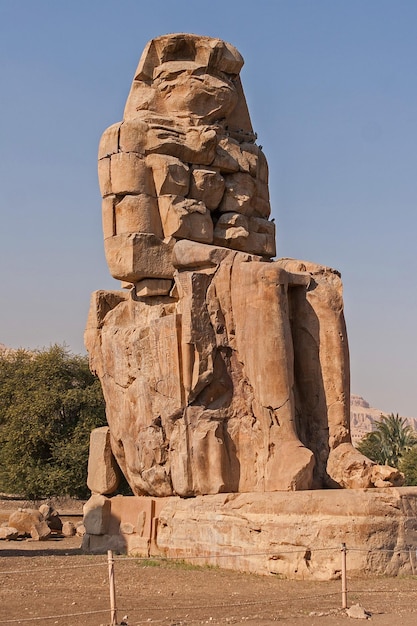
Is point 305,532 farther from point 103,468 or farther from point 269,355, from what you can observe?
point 103,468

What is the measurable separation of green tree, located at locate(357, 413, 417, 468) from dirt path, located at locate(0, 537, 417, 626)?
21282 millimetres

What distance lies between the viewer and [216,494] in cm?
926

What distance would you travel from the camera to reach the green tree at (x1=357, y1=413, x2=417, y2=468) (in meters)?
29.4

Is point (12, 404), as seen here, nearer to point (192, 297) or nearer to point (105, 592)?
point (192, 297)

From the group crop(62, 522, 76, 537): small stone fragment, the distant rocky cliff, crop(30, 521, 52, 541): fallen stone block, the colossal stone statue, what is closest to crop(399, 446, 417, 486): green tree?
crop(62, 522, 76, 537): small stone fragment

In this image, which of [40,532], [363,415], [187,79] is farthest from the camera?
[363,415]

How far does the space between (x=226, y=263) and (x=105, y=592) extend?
3687 mm

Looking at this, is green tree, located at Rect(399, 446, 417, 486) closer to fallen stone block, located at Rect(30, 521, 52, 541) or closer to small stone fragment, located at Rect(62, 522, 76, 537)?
small stone fragment, located at Rect(62, 522, 76, 537)

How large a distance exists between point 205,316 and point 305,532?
2.68 m

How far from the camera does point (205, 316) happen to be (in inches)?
384

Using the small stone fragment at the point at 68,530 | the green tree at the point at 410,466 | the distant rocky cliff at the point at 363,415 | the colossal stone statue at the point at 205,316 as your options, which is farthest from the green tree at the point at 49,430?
the distant rocky cliff at the point at 363,415

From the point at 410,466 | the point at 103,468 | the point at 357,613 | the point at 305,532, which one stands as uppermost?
the point at 410,466

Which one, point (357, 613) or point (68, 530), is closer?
point (357, 613)

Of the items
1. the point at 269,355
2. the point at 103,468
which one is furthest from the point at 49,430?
the point at 269,355
